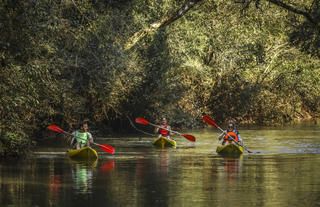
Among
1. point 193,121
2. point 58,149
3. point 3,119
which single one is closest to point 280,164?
point 3,119

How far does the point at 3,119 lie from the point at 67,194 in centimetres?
636

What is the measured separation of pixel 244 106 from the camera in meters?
43.2

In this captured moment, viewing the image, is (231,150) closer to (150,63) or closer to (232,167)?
(232,167)

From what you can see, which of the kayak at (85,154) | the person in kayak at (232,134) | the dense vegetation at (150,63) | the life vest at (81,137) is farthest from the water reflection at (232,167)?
the dense vegetation at (150,63)

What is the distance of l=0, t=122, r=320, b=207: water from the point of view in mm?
10789

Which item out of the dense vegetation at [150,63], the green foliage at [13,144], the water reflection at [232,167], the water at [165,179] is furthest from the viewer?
the green foliage at [13,144]

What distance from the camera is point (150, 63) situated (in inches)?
1305

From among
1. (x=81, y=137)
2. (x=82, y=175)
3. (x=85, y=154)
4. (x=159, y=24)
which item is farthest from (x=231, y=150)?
(x=159, y=24)

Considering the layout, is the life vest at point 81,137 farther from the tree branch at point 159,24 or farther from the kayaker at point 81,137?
the tree branch at point 159,24

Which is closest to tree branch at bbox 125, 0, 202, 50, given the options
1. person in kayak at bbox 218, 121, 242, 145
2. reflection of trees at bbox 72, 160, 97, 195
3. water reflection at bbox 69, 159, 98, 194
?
person in kayak at bbox 218, 121, 242, 145

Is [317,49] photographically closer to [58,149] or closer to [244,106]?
[58,149]

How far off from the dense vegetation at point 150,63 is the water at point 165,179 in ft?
7.82

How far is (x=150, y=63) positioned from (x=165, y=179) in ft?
63.6

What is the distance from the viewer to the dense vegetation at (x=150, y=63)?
17844 millimetres
